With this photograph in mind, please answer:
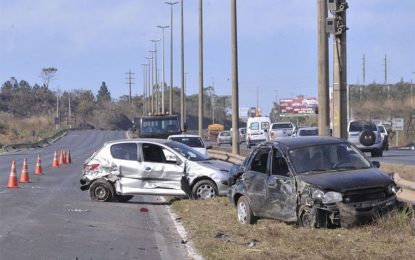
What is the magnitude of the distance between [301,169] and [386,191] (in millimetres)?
1357

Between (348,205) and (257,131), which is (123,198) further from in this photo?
(257,131)

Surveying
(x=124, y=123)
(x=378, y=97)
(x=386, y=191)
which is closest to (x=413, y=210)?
(x=386, y=191)

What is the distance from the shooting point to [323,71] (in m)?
16.7

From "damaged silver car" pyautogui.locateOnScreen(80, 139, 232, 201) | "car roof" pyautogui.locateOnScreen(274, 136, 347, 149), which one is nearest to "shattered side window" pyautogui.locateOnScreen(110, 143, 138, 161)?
"damaged silver car" pyautogui.locateOnScreen(80, 139, 232, 201)

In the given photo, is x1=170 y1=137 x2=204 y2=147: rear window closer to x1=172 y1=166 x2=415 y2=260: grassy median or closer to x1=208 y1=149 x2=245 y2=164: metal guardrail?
x1=208 y1=149 x2=245 y2=164: metal guardrail

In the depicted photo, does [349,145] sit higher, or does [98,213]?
[349,145]

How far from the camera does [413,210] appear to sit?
10367 millimetres

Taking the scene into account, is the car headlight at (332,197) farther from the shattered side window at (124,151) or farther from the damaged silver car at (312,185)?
the shattered side window at (124,151)

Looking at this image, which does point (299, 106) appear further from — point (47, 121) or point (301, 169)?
point (301, 169)

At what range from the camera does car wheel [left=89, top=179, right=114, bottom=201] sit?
53.9 feet

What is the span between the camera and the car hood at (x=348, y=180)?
9.96 meters

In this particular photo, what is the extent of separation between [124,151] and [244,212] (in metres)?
5.48

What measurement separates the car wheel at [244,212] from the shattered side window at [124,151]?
16.3 ft

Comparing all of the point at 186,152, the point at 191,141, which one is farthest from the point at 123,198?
the point at 191,141
